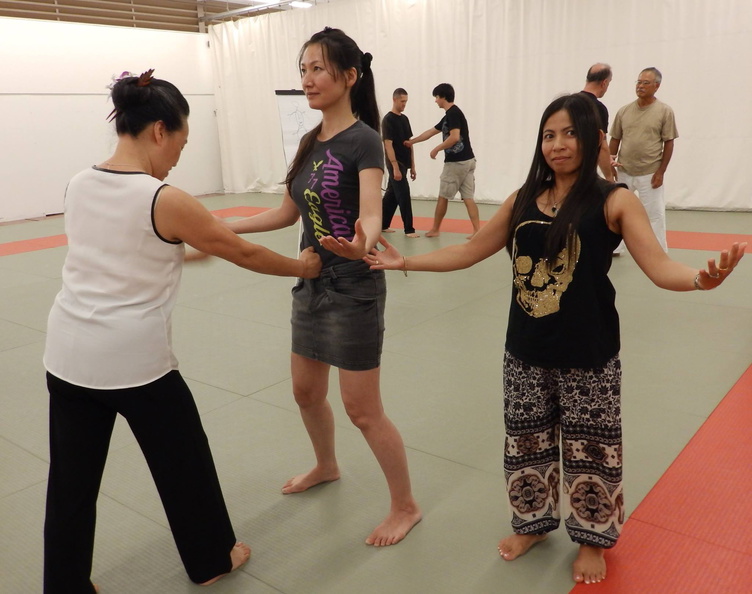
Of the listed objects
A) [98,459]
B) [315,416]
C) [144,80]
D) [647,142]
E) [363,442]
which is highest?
[144,80]

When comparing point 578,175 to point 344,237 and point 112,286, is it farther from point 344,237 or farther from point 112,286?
point 112,286

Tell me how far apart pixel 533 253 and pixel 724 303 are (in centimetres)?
360

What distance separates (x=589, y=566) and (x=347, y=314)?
43.4 inches

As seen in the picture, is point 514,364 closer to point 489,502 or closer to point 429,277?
point 489,502

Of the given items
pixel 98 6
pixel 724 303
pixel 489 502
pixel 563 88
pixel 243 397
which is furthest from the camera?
pixel 98 6

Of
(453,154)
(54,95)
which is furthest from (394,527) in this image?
(54,95)

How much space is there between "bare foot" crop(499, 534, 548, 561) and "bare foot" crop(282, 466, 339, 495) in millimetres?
768

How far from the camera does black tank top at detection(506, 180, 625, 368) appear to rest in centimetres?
182

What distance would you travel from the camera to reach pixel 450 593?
201cm

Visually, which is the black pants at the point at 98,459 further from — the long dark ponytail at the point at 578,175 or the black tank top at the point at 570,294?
the long dark ponytail at the point at 578,175

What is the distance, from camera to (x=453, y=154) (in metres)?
7.36

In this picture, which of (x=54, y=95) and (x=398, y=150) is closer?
(x=398, y=150)

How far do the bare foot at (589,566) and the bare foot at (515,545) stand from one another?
0.55 feet

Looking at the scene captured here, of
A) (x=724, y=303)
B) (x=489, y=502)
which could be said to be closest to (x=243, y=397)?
(x=489, y=502)
